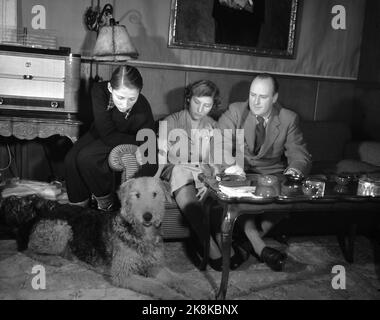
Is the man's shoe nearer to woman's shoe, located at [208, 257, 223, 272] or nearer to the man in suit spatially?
woman's shoe, located at [208, 257, 223, 272]

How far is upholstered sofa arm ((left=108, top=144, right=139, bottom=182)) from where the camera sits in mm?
3115

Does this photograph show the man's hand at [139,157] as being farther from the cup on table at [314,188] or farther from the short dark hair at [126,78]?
the cup on table at [314,188]

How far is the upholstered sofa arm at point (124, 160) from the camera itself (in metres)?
3.12

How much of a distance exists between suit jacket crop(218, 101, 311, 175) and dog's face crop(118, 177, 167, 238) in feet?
3.04

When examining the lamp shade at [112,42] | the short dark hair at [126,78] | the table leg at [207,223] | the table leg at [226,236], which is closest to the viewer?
the table leg at [226,236]

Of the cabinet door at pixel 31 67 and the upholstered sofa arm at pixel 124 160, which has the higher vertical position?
the cabinet door at pixel 31 67

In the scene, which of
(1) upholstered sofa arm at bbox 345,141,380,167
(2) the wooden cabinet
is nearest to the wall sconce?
(2) the wooden cabinet

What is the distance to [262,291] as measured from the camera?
2693 mm

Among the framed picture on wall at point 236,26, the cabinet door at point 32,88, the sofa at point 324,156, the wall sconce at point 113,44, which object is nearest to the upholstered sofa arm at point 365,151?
the sofa at point 324,156

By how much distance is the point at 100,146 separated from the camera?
3328 millimetres

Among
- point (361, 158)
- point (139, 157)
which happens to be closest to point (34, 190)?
point (139, 157)

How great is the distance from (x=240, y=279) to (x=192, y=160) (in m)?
1.04

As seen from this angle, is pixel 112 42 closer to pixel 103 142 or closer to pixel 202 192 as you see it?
pixel 103 142
